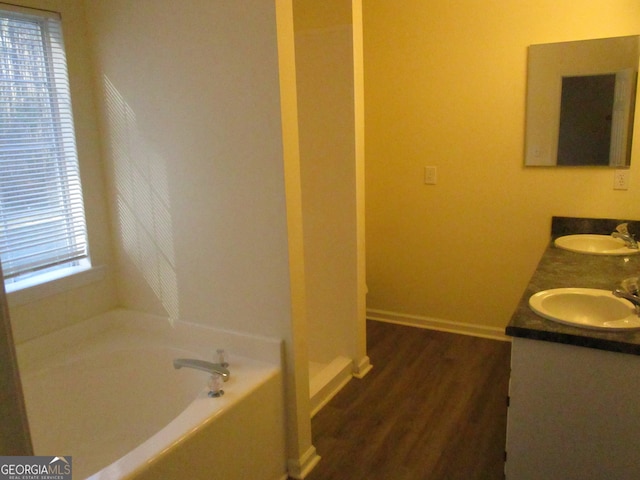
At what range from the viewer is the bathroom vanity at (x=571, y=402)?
158 cm

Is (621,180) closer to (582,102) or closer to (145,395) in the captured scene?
(582,102)

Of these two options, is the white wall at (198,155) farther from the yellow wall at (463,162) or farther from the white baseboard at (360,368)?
the yellow wall at (463,162)

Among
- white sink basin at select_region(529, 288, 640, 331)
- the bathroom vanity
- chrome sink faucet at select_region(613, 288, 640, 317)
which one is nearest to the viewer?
the bathroom vanity

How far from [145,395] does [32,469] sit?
5.62 ft

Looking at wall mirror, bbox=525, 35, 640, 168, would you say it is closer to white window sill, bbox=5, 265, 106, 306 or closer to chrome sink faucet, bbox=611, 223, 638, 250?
chrome sink faucet, bbox=611, 223, 638, 250

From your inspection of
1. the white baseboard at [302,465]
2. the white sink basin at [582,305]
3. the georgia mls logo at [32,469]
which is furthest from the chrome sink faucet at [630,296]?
the georgia mls logo at [32,469]

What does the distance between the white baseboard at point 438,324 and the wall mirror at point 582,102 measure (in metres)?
1.16

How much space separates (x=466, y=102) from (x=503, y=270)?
112 centimetres

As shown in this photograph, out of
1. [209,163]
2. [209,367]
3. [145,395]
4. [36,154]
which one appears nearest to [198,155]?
[209,163]

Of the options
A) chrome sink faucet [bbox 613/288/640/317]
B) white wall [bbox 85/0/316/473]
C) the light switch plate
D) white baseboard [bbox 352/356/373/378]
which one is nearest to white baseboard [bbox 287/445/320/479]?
white wall [bbox 85/0/316/473]

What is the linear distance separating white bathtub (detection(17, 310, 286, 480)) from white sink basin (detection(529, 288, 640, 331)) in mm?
1067

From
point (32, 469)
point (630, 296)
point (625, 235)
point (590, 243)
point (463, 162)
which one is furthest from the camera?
point (463, 162)

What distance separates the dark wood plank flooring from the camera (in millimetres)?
2217

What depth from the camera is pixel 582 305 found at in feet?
6.48
